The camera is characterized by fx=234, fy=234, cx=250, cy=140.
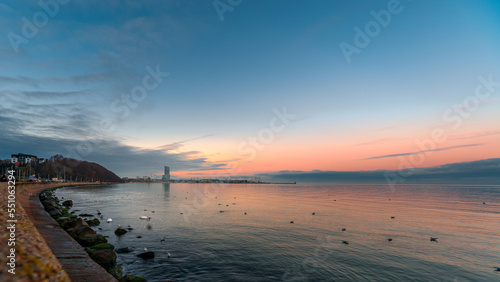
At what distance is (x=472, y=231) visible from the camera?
32.2m

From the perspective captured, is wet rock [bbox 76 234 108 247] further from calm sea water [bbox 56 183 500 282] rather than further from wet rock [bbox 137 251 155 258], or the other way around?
wet rock [bbox 137 251 155 258]

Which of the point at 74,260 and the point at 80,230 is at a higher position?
the point at 74,260

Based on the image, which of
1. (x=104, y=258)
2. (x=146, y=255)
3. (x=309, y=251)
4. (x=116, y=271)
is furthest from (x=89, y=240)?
(x=309, y=251)

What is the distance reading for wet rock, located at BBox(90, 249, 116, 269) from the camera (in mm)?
16539

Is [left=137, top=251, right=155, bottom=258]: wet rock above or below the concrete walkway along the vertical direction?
below

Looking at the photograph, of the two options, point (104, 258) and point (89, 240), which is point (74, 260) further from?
point (89, 240)

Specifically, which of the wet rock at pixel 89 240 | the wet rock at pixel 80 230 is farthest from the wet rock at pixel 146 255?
the wet rock at pixel 80 230

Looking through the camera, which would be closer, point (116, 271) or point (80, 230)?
point (116, 271)

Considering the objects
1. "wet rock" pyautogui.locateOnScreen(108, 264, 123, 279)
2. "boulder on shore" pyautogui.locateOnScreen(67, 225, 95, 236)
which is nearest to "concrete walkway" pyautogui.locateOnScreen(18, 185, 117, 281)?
"wet rock" pyautogui.locateOnScreen(108, 264, 123, 279)

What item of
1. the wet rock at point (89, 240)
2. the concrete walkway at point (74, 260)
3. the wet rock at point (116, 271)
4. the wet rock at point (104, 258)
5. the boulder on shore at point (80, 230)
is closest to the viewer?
the concrete walkway at point (74, 260)

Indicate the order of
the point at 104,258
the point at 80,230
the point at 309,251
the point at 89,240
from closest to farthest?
1. the point at 104,258
2. the point at 89,240
3. the point at 309,251
4. the point at 80,230

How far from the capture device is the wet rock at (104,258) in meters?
16.5

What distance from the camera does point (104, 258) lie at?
55.2 ft

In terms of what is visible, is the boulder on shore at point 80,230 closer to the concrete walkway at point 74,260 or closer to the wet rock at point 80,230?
the wet rock at point 80,230
